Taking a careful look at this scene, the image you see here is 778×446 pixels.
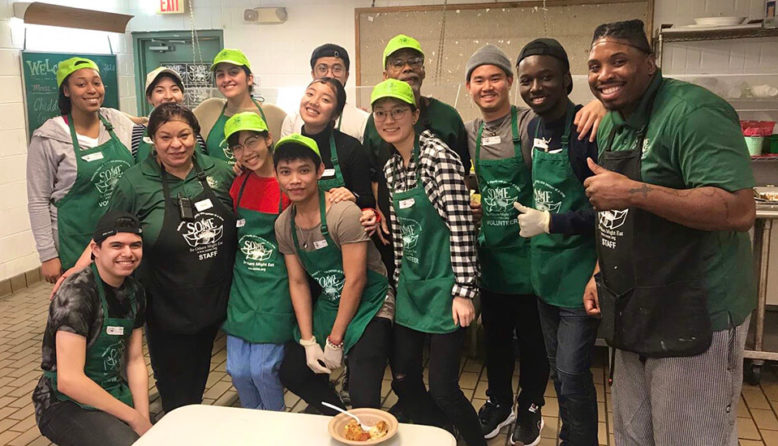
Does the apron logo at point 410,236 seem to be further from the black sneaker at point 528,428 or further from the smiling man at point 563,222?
the black sneaker at point 528,428

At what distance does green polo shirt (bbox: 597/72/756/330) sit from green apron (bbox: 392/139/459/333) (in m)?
0.74

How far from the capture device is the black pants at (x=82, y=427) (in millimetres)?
1990

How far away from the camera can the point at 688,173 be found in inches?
56.9

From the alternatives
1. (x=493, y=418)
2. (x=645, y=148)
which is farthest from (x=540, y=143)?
(x=493, y=418)

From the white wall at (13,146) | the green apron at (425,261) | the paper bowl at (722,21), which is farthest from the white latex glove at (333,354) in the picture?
the paper bowl at (722,21)

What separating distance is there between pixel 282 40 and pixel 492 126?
4222 millimetres

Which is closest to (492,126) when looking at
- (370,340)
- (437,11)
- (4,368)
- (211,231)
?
(370,340)

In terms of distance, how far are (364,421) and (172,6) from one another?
5.77m

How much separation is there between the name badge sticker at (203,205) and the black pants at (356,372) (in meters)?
0.61

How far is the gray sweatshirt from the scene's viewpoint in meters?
2.74

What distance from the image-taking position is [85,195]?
2793mm

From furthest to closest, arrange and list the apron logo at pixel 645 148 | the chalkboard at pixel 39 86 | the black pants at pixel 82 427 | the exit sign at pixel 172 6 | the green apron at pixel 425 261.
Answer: the exit sign at pixel 172 6, the chalkboard at pixel 39 86, the green apron at pixel 425 261, the black pants at pixel 82 427, the apron logo at pixel 645 148

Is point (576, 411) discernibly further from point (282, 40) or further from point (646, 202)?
point (282, 40)

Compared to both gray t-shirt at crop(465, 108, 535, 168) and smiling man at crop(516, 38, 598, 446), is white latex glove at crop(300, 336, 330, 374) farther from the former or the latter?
gray t-shirt at crop(465, 108, 535, 168)
